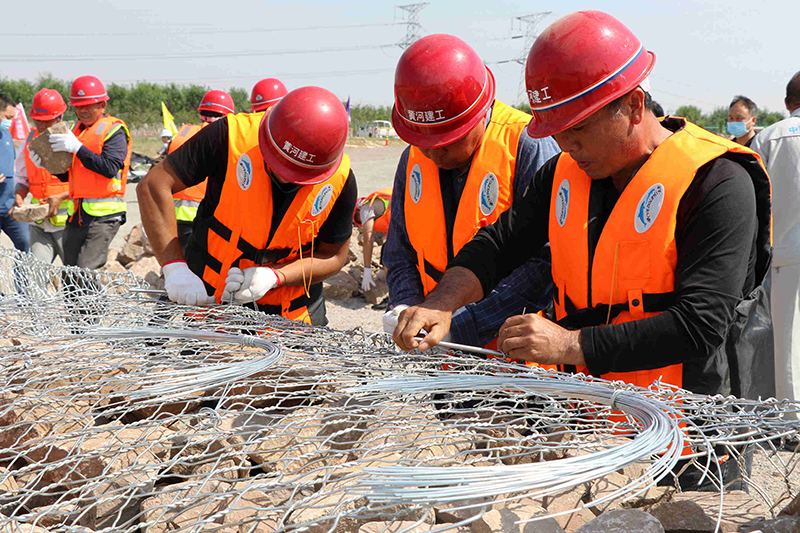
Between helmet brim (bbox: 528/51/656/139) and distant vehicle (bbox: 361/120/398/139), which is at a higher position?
distant vehicle (bbox: 361/120/398/139)

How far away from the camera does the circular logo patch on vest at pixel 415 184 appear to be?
9.47 feet

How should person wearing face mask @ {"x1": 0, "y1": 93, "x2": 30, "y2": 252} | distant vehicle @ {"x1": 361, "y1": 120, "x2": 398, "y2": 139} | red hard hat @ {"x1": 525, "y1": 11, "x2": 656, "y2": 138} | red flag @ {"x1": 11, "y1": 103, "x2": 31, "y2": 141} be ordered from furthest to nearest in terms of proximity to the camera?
distant vehicle @ {"x1": 361, "y1": 120, "x2": 398, "y2": 139} → red flag @ {"x1": 11, "y1": 103, "x2": 31, "y2": 141} → person wearing face mask @ {"x1": 0, "y1": 93, "x2": 30, "y2": 252} → red hard hat @ {"x1": 525, "y1": 11, "x2": 656, "y2": 138}

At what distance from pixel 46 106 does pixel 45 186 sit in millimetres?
797

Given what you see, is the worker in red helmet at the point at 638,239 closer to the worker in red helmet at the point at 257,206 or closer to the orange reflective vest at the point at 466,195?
the orange reflective vest at the point at 466,195

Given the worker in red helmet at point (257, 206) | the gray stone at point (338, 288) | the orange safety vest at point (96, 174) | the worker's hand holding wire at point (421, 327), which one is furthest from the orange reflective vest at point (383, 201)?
the worker's hand holding wire at point (421, 327)

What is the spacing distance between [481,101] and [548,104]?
610 millimetres

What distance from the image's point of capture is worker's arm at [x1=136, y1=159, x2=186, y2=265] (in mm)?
3203

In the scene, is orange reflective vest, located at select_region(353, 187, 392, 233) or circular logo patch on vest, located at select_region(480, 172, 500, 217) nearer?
circular logo patch on vest, located at select_region(480, 172, 500, 217)

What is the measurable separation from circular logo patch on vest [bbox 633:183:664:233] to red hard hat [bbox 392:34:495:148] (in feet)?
2.66

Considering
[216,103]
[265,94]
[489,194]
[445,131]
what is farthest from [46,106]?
[489,194]

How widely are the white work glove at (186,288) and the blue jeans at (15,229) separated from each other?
528 cm

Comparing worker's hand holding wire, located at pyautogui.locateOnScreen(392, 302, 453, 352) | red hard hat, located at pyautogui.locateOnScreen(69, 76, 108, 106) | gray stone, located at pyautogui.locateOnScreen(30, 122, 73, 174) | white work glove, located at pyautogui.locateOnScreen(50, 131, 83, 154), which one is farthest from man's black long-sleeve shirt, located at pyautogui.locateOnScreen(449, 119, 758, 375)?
red hard hat, located at pyautogui.locateOnScreen(69, 76, 108, 106)

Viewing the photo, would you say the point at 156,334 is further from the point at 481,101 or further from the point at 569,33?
the point at 569,33

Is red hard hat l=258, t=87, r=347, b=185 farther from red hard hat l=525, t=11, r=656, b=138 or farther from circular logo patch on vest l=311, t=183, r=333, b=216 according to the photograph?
red hard hat l=525, t=11, r=656, b=138
